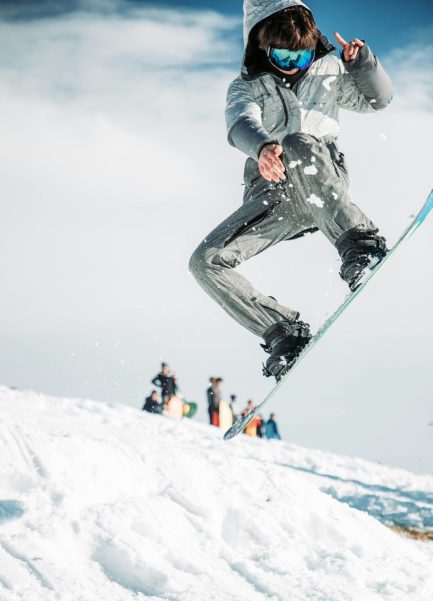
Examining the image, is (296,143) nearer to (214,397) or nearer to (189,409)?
(214,397)

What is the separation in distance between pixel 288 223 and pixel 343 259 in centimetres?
46

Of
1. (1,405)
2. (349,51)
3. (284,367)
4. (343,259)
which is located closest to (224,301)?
(284,367)

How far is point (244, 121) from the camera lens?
3.74 metres

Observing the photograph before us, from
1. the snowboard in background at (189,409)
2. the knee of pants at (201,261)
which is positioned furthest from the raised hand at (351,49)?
the snowboard in background at (189,409)

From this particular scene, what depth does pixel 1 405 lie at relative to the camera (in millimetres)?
7938

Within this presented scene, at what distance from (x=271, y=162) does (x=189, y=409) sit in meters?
11.2

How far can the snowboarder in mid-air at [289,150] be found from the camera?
12.4 ft

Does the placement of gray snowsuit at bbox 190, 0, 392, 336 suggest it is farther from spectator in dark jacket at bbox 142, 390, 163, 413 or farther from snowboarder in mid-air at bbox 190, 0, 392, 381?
spectator in dark jacket at bbox 142, 390, 163, 413

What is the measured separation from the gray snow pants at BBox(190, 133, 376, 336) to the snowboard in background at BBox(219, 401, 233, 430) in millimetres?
8858

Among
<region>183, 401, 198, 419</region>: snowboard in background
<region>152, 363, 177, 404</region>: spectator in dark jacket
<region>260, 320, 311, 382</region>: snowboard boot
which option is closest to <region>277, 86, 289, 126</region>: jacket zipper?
<region>260, 320, 311, 382</region>: snowboard boot

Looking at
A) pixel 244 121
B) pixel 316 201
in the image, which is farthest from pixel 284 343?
pixel 244 121

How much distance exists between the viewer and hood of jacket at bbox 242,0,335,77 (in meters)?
3.67

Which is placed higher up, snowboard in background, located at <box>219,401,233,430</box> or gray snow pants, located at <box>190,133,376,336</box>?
snowboard in background, located at <box>219,401,233,430</box>

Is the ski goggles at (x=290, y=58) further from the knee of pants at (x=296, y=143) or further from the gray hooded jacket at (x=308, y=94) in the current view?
the knee of pants at (x=296, y=143)
